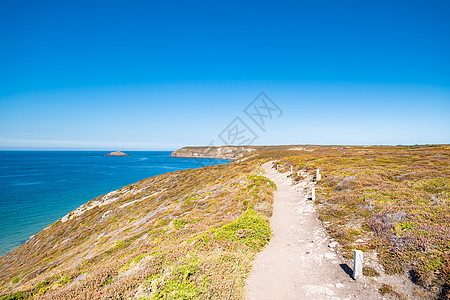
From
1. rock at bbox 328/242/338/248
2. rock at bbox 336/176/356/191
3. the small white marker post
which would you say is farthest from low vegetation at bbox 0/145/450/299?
the small white marker post

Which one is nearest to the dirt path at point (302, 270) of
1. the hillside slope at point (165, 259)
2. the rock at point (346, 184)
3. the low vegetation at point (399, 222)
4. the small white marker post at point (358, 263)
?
the small white marker post at point (358, 263)

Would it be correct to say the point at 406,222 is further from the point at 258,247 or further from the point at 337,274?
the point at 258,247

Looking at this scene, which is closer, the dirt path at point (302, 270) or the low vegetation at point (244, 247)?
the low vegetation at point (244, 247)

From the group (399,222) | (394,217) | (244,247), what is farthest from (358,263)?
(394,217)

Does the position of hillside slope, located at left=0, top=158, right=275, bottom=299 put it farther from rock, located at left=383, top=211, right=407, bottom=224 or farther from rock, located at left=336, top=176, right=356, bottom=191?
rock, located at left=336, top=176, right=356, bottom=191

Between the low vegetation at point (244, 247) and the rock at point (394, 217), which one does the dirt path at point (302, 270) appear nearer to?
the low vegetation at point (244, 247)

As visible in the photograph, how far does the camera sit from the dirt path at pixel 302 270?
7559 millimetres

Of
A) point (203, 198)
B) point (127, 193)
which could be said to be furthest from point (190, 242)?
point (127, 193)

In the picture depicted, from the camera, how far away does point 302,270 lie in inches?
356

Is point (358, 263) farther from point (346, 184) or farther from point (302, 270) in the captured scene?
point (346, 184)

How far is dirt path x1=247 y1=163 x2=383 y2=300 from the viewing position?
7.56 meters

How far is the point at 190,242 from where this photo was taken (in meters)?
11.1

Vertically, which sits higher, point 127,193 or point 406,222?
A: point 406,222

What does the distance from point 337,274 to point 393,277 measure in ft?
6.53
